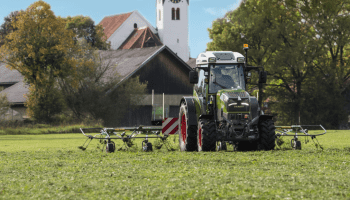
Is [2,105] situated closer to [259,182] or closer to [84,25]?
[84,25]

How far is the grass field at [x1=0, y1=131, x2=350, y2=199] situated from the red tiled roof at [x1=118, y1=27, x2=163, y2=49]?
64.2 m

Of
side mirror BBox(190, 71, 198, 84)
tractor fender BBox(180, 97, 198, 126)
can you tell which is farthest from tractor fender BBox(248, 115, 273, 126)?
side mirror BBox(190, 71, 198, 84)

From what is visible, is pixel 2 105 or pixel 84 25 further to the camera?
pixel 84 25

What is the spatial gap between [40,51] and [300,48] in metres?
18.8

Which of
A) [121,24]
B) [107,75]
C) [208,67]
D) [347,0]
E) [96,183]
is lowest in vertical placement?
[96,183]

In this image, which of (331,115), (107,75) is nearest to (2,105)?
(107,75)

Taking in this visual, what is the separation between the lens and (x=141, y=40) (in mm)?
76375

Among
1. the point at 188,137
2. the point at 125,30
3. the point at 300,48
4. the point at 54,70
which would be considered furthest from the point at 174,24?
the point at 188,137

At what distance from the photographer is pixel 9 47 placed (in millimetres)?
37594

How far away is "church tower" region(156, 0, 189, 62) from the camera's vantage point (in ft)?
281

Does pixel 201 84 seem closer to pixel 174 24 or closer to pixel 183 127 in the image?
pixel 183 127

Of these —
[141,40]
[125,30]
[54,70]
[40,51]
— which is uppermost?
[125,30]

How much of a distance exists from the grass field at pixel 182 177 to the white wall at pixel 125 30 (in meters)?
67.8

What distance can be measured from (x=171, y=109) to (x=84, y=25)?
20.9m
